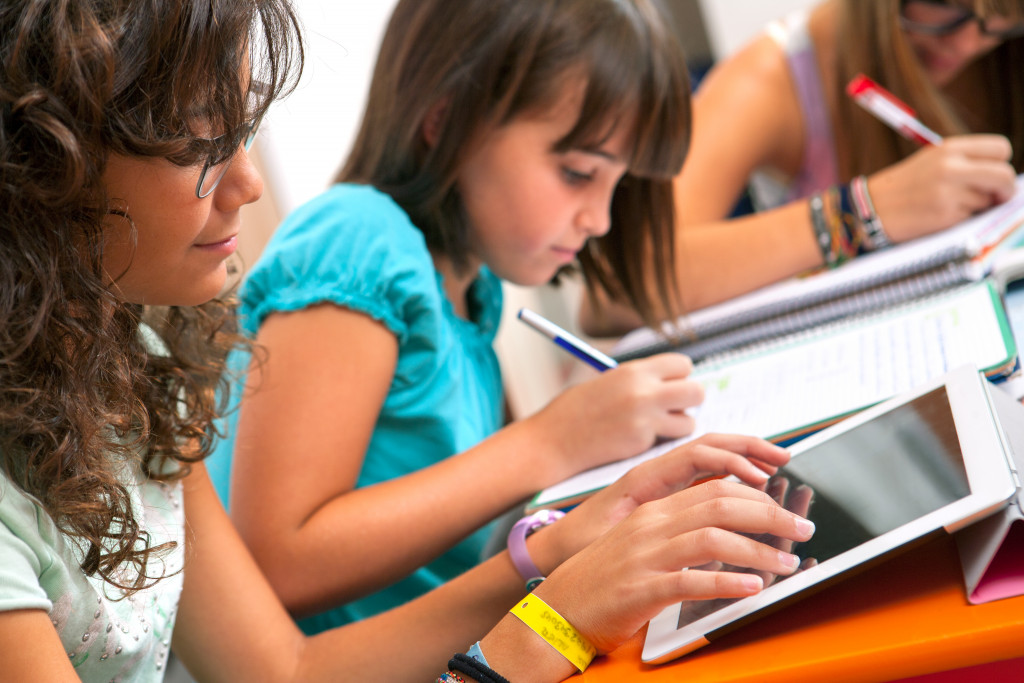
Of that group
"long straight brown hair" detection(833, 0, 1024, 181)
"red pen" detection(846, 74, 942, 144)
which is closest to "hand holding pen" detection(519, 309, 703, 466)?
"red pen" detection(846, 74, 942, 144)

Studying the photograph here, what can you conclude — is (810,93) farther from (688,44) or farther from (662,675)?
(688,44)

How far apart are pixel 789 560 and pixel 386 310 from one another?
0.43 m

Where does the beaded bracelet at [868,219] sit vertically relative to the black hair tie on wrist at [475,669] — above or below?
above

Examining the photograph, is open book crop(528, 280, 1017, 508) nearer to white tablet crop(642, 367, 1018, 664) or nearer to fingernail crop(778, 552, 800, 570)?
white tablet crop(642, 367, 1018, 664)

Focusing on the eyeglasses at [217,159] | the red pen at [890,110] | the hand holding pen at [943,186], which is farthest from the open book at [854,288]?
the eyeglasses at [217,159]

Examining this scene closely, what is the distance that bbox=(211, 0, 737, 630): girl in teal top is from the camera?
0.72m

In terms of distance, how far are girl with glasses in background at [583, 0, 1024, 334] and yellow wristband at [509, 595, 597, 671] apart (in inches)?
28.5

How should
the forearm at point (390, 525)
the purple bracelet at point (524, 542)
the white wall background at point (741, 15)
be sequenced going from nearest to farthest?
the purple bracelet at point (524, 542) → the forearm at point (390, 525) → the white wall background at point (741, 15)

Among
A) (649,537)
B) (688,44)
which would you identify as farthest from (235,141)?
(688,44)

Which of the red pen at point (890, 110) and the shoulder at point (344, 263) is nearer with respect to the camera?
the shoulder at point (344, 263)

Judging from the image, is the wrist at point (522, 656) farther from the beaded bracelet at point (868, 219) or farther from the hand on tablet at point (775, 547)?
the beaded bracelet at point (868, 219)

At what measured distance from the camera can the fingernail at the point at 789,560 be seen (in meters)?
0.43

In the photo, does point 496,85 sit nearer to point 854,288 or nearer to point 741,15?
point 854,288

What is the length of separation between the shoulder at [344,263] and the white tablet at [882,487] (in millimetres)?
368
